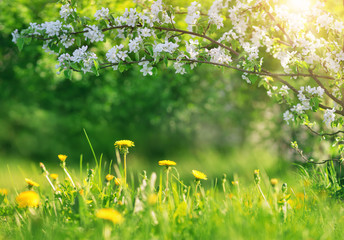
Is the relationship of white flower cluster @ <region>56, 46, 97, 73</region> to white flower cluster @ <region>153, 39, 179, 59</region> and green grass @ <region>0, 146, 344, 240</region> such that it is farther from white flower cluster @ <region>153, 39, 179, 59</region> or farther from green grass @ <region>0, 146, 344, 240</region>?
green grass @ <region>0, 146, 344, 240</region>

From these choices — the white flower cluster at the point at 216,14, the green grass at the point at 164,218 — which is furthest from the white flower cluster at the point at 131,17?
the green grass at the point at 164,218

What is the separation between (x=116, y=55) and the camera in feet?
9.02

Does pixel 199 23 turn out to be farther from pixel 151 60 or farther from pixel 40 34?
pixel 40 34

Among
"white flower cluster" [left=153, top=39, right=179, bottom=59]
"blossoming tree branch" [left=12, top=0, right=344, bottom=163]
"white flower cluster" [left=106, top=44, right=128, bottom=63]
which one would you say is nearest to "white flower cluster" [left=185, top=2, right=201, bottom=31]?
"blossoming tree branch" [left=12, top=0, right=344, bottom=163]

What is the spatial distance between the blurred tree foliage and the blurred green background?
19 mm

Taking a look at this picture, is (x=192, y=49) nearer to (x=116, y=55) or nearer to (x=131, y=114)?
(x=116, y=55)

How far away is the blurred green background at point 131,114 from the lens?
6.81 m

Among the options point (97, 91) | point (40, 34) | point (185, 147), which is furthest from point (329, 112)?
point (185, 147)

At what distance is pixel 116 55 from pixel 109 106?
4.74 metres

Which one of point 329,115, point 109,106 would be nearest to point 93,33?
point 329,115

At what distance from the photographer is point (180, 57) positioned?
2723 mm

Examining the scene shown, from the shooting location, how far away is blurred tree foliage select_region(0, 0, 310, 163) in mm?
6988

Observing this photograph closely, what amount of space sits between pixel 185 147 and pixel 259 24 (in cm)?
564

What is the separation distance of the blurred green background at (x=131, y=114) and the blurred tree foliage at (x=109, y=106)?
2cm
